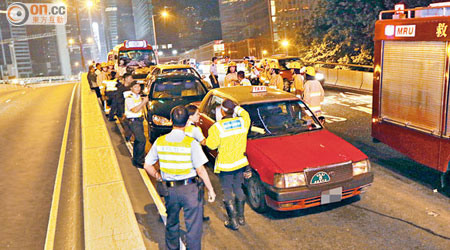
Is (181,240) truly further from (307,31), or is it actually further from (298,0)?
(298,0)

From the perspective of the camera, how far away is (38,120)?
54.1 ft

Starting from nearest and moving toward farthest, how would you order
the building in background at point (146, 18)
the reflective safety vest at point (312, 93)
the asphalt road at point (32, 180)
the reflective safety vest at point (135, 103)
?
the asphalt road at point (32, 180) < the reflective safety vest at point (135, 103) < the reflective safety vest at point (312, 93) < the building in background at point (146, 18)

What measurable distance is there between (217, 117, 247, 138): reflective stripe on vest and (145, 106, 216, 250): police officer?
89cm

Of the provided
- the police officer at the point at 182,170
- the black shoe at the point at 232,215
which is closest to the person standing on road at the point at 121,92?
the black shoe at the point at 232,215

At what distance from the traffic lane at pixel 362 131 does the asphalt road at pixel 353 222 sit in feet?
0.20

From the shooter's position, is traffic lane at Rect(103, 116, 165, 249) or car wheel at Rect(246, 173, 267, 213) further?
car wheel at Rect(246, 173, 267, 213)

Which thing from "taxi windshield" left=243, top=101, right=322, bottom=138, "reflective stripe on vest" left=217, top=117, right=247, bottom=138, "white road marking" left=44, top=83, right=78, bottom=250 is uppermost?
"reflective stripe on vest" left=217, top=117, right=247, bottom=138

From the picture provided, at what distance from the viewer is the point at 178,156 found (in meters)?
4.38

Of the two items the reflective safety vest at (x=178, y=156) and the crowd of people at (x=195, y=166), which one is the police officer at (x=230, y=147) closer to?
the crowd of people at (x=195, y=166)

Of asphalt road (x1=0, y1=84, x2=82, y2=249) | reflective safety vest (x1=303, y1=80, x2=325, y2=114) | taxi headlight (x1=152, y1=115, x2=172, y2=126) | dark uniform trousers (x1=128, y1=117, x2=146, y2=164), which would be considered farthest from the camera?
taxi headlight (x1=152, y1=115, x2=172, y2=126)

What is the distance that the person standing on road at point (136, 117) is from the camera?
825 centimetres

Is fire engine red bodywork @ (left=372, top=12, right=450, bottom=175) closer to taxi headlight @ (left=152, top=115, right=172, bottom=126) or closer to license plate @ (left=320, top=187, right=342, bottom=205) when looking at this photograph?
license plate @ (left=320, top=187, right=342, bottom=205)

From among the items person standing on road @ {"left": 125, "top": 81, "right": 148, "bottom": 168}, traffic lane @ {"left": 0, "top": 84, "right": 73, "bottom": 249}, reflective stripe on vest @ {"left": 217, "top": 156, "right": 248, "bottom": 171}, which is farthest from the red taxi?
traffic lane @ {"left": 0, "top": 84, "right": 73, "bottom": 249}

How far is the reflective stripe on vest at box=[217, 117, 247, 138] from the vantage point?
5297mm
